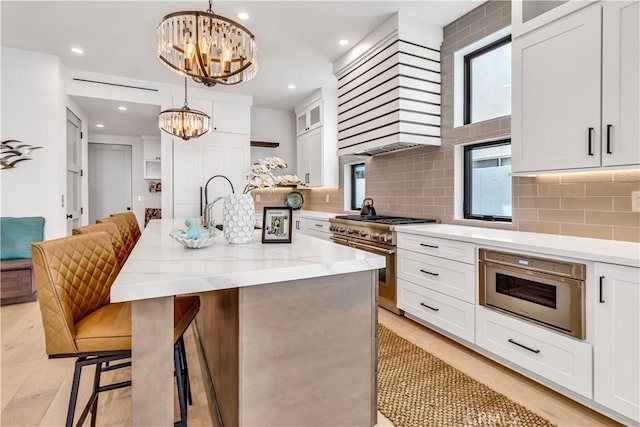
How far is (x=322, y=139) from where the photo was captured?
5.23 m


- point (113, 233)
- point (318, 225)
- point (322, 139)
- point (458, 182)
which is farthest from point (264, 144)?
point (113, 233)

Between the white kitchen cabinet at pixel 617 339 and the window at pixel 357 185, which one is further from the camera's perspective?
the window at pixel 357 185

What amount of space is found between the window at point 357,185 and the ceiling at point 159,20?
1.44 m

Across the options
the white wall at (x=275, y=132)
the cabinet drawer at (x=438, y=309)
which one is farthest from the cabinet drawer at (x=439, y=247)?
the white wall at (x=275, y=132)

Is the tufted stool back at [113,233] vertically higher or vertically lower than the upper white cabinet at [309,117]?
lower

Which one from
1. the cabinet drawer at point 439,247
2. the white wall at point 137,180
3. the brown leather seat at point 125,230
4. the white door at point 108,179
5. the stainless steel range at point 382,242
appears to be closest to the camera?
the cabinet drawer at point 439,247

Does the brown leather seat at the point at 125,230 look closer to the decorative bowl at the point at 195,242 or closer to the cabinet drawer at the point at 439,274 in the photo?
the decorative bowl at the point at 195,242

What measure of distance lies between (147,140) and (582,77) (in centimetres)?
786

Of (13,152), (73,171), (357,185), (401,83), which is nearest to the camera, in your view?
(401,83)

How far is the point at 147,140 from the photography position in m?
7.47

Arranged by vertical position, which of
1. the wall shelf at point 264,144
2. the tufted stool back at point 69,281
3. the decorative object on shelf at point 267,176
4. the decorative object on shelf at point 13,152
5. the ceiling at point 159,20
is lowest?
the tufted stool back at point 69,281

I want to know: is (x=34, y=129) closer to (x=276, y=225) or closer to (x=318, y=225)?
(x=318, y=225)

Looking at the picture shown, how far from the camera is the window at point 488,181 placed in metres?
2.90

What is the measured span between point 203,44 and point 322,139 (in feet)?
11.3
